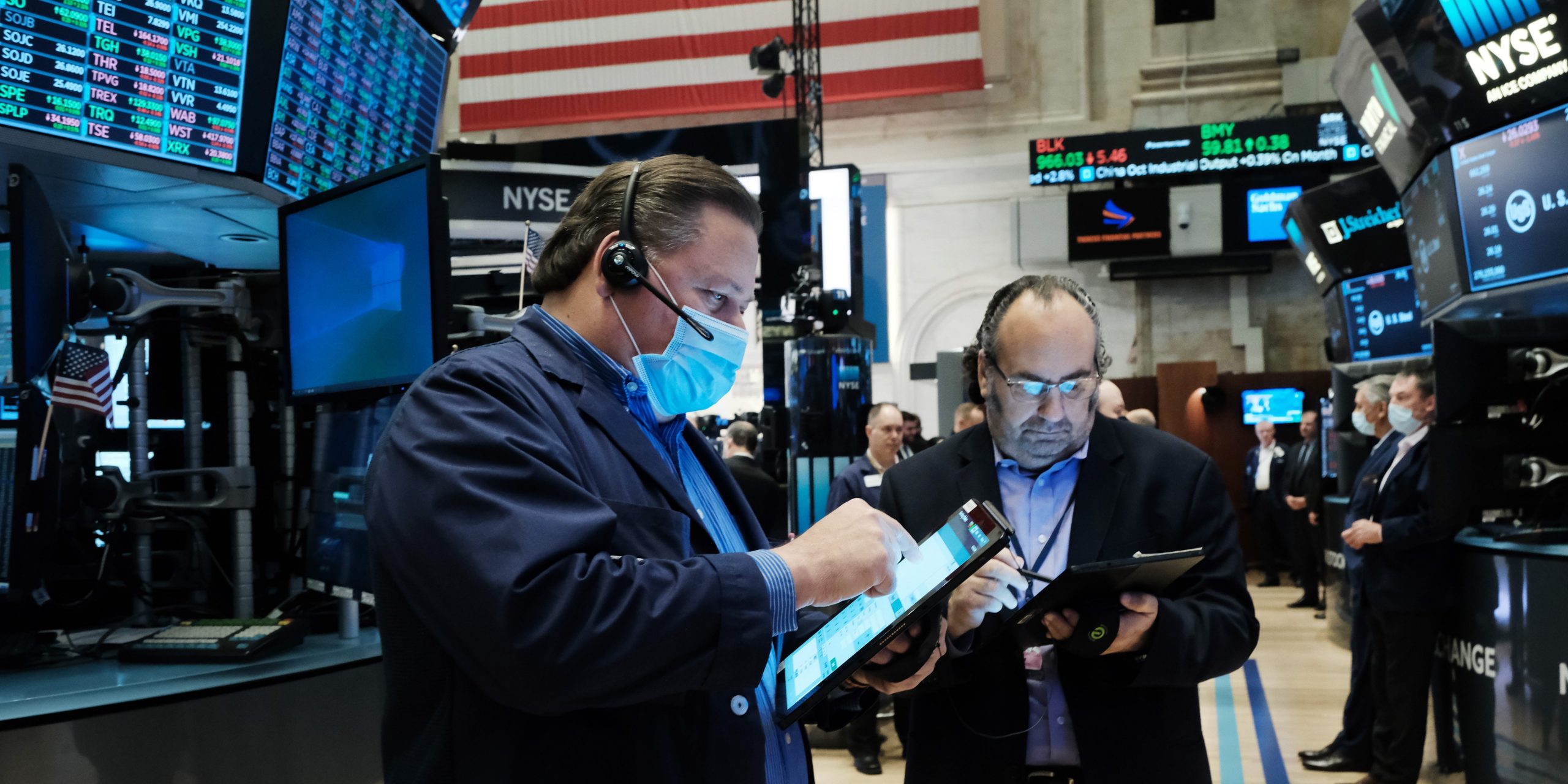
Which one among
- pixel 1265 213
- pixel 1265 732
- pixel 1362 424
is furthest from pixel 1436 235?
pixel 1265 213

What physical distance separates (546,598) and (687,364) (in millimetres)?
481

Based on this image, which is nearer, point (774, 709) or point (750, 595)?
point (750, 595)

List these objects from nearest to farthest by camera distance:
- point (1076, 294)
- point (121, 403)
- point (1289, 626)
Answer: point (1076, 294) < point (121, 403) < point (1289, 626)

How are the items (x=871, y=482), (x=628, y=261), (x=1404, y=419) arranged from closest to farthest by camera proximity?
(x=628, y=261) < (x=871, y=482) < (x=1404, y=419)

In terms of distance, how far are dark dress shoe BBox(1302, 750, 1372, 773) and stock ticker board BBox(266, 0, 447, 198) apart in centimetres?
495

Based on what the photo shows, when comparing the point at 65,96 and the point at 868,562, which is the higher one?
the point at 65,96

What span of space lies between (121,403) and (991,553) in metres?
2.82

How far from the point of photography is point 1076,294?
2166mm

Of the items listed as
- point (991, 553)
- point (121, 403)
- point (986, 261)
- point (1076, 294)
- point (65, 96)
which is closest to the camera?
point (991, 553)

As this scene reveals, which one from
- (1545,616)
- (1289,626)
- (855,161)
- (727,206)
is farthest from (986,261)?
(727,206)

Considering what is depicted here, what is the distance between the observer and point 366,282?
8.91ft

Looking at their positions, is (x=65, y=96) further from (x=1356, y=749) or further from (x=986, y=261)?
(x=986, y=261)

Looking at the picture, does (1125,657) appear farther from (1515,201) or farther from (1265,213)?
(1265,213)

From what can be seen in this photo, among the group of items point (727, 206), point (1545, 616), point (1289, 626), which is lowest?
point (1289, 626)
